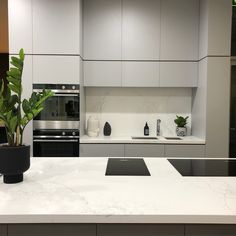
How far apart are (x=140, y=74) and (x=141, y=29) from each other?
2.00 ft

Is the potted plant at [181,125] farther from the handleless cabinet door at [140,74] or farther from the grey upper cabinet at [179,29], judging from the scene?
the grey upper cabinet at [179,29]

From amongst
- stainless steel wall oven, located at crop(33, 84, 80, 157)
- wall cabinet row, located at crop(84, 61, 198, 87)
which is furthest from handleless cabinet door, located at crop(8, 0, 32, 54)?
wall cabinet row, located at crop(84, 61, 198, 87)

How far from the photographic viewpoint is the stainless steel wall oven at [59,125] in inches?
127

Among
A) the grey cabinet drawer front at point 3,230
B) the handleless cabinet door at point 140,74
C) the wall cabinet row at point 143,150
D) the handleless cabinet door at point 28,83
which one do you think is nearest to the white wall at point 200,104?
the wall cabinet row at point 143,150

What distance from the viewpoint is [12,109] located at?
4.44 feet

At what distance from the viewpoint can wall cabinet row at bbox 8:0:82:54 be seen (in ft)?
10.4

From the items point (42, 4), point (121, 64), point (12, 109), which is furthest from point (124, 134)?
point (12, 109)

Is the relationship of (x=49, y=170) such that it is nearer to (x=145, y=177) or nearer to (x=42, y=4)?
(x=145, y=177)

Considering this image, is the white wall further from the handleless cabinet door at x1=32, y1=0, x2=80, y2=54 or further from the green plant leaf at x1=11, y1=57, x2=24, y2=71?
the green plant leaf at x1=11, y1=57, x2=24, y2=71

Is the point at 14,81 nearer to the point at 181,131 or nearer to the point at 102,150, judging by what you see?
the point at 102,150

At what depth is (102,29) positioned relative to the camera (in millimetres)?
3494

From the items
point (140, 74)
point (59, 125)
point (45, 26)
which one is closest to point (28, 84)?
point (59, 125)

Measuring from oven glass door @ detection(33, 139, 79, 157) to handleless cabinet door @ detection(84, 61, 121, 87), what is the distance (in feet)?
2.88

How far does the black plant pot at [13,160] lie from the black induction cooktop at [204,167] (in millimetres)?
931
